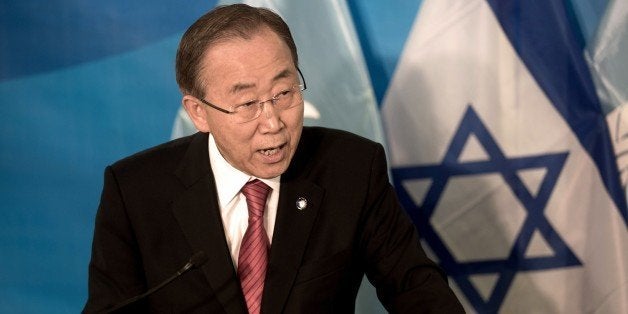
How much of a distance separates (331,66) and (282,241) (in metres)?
0.68

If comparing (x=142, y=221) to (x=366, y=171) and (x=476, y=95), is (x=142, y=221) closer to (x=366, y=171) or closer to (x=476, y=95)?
(x=366, y=171)

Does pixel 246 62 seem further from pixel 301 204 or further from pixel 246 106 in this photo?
pixel 301 204

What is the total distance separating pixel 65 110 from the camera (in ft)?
8.05

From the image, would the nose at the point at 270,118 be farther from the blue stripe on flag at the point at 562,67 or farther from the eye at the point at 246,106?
the blue stripe on flag at the point at 562,67

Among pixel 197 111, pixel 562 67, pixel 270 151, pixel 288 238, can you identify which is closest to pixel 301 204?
pixel 288 238

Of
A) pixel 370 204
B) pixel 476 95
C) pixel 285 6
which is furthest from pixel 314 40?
pixel 370 204

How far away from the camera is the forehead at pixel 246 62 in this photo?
170 centimetres

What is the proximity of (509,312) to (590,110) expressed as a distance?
1.90 ft

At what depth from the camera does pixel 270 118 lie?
173 centimetres

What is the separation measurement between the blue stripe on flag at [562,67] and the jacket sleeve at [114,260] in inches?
42.5

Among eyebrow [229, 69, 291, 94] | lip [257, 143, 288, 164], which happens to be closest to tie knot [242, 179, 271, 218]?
lip [257, 143, 288, 164]

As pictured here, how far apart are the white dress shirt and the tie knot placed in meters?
0.01

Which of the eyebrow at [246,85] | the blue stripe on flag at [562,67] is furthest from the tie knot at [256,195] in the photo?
the blue stripe on flag at [562,67]

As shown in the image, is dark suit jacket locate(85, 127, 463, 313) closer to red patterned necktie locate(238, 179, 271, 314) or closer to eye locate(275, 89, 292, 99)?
red patterned necktie locate(238, 179, 271, 314)
